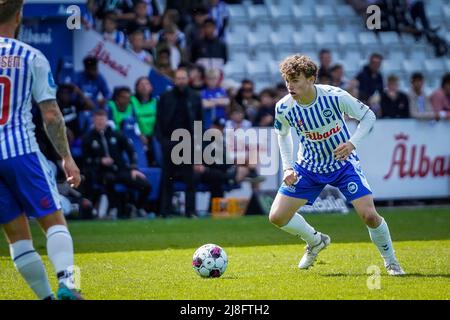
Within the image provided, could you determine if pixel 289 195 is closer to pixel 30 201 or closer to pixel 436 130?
pixel 30 201

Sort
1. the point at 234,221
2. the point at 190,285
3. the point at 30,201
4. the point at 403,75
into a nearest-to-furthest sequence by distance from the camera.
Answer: the point at 30,201, the point at 190,285, the point at 234,221, the point at 403,75

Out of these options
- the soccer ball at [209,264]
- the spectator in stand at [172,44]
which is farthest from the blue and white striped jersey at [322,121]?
the spectator in stand at [172,44]

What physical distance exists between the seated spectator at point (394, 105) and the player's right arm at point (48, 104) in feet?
38.6

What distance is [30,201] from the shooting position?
20.6 feet

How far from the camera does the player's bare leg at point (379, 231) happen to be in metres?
8.61

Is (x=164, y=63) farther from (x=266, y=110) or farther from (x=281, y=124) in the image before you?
(x=281, y=124)

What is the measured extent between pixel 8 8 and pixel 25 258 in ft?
5.39

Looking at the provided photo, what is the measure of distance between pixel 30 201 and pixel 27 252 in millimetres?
373

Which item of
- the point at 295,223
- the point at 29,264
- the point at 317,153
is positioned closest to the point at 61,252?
the point at 29,264

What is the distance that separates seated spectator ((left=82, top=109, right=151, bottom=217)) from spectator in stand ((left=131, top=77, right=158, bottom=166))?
827 mm

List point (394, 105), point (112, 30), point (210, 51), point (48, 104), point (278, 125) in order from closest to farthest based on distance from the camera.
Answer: point (48, 104)
point (278, 125)
point (112, 30)
point (394, 105)
point (210, 51)

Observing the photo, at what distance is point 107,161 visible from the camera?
1566cm

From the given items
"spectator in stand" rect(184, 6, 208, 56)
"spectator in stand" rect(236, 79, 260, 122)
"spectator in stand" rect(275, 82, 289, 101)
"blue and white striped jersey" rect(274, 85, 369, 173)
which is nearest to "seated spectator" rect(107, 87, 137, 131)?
"spectator in stand" rect(236, 79, 260, 122)
